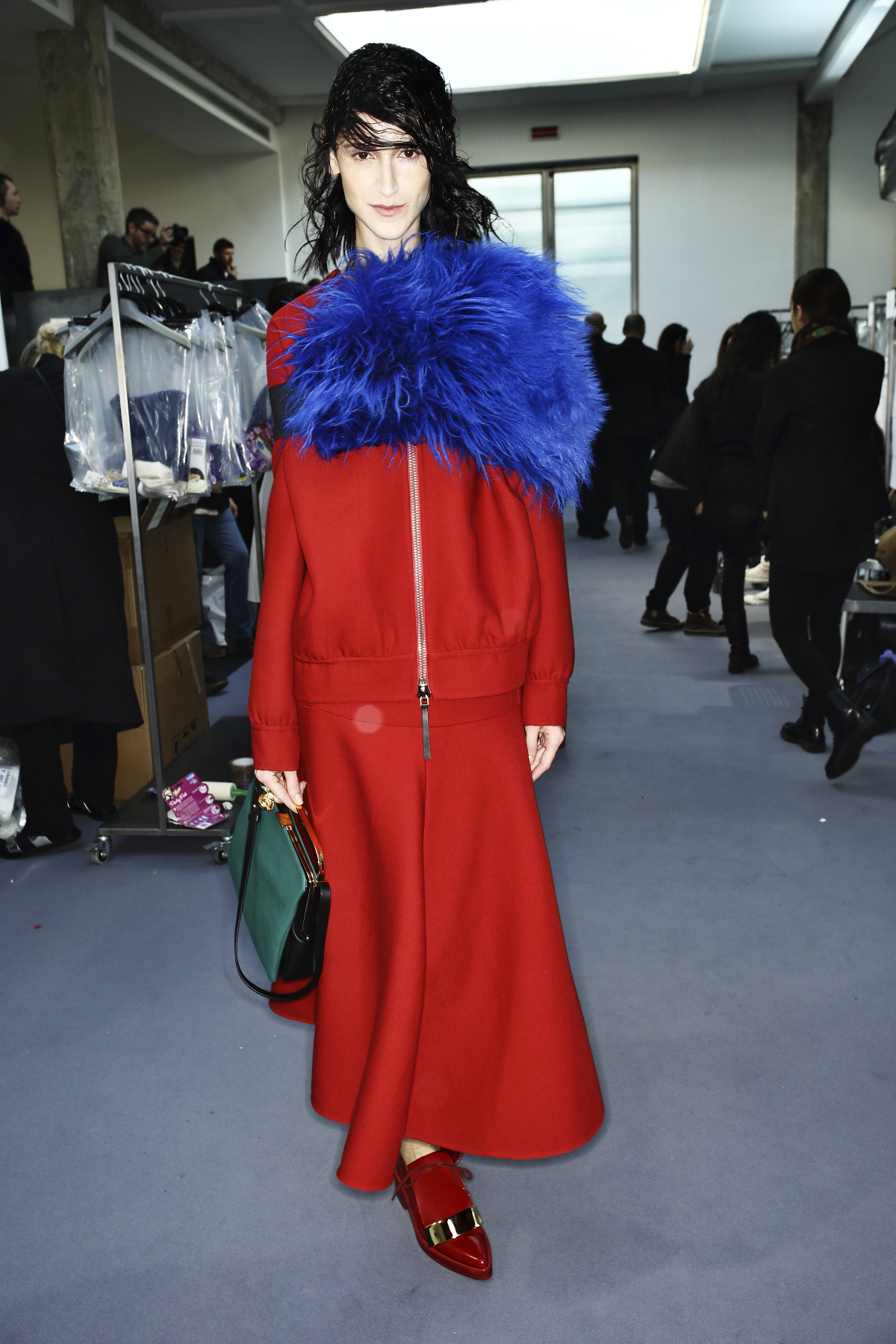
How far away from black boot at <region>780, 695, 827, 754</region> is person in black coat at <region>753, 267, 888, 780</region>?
0.10 metres

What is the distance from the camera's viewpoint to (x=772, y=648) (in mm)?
4984

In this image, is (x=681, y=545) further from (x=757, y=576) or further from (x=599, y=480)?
(x=599, y=480)

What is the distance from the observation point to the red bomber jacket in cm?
132

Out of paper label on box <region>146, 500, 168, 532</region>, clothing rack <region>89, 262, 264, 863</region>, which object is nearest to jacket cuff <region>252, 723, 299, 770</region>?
clothing rack <region>89, 262, 264, 863</region>

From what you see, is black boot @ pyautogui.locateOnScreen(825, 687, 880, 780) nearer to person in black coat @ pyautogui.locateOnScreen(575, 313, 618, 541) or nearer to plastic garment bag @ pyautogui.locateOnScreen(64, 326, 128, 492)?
plastic garment bag @ pyautogui.locateOnScreen(64, 326, 128, 492)

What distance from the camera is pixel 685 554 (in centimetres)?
517

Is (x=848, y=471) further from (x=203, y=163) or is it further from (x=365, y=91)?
(x=203, y=163)

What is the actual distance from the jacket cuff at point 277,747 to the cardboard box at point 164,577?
176 centimetres

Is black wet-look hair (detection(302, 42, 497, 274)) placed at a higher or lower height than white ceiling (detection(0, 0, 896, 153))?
lower

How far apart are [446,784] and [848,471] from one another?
241cm

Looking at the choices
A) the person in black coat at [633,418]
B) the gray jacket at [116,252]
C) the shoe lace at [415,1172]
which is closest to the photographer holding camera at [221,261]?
the gray jacket at [116,252]

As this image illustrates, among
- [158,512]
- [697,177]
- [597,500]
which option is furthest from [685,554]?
[697,177]

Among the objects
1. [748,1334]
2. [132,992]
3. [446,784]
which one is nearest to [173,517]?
[132,992]

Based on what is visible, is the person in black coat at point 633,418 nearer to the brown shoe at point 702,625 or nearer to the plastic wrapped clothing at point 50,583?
the brown shoe at point 702,625
